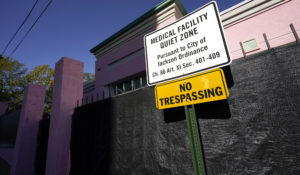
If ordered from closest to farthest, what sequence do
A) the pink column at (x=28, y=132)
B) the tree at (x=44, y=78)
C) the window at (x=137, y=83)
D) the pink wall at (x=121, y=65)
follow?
the pink column at (x=28, y=132) → the pink wall at (x=121, y=65) → the window at (x=137, y=83) → the tree at (x=44, y=78)

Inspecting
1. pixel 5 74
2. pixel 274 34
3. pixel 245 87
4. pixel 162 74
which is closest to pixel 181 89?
pixel 162 74

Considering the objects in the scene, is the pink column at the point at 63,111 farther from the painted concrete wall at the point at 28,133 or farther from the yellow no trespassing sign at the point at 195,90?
the yellow no trespassing sign at the point at 195,90

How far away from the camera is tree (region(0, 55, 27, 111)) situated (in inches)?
557

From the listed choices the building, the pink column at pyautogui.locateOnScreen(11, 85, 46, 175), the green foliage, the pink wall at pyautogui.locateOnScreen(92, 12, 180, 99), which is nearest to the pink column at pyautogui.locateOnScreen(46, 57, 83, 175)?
the building

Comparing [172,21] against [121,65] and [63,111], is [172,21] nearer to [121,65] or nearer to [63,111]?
[121,65]

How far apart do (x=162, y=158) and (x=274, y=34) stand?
5.27 metres

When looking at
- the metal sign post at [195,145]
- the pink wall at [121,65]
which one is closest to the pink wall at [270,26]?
the pink wall at [121,65]

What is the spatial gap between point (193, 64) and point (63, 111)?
3.70 m

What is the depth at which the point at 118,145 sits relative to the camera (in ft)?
8.37

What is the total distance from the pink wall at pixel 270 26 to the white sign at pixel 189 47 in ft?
10.2

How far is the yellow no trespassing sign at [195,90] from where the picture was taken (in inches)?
50.8

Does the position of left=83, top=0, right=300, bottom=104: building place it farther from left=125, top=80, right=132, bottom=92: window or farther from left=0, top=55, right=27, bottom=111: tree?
left=0, top=55, right=27, bottom=111: tree

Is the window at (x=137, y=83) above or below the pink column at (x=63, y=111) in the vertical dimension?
above

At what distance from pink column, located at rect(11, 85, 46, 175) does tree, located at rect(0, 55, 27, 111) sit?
1317 cm
